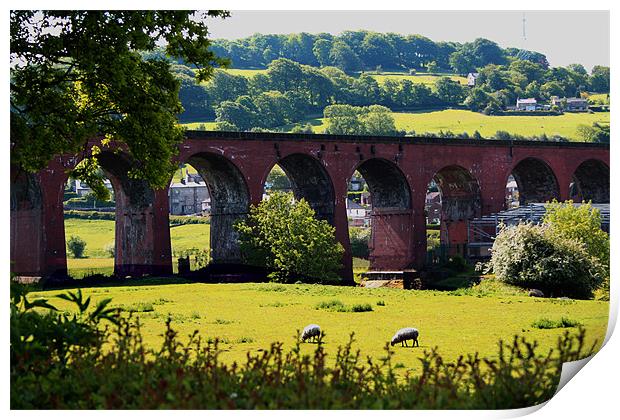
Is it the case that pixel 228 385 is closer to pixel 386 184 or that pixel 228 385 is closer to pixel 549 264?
pixel 549 264

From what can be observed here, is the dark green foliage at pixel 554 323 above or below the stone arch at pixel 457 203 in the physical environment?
below

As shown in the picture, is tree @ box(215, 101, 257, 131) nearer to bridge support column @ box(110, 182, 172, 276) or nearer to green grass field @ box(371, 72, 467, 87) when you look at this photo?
bridge support column @ box(110, 182, 172, 276)

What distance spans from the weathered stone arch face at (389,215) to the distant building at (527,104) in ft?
23.2

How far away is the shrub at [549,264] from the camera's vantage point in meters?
42.9

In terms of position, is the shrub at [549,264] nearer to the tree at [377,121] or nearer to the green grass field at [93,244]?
the green grass field at [93,244]

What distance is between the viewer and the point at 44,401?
14.8 m

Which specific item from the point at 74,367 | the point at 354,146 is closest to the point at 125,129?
the point at 74,367

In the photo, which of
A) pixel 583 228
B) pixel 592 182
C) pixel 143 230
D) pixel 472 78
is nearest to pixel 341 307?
pixel 472 78

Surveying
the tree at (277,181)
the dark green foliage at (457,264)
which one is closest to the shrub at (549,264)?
the dark green foliage at (457,264)

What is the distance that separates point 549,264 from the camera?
43.3 m

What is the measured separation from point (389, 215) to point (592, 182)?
17176mm

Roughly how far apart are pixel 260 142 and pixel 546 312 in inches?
907

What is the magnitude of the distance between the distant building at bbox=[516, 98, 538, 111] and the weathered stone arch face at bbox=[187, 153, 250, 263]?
14.3m
